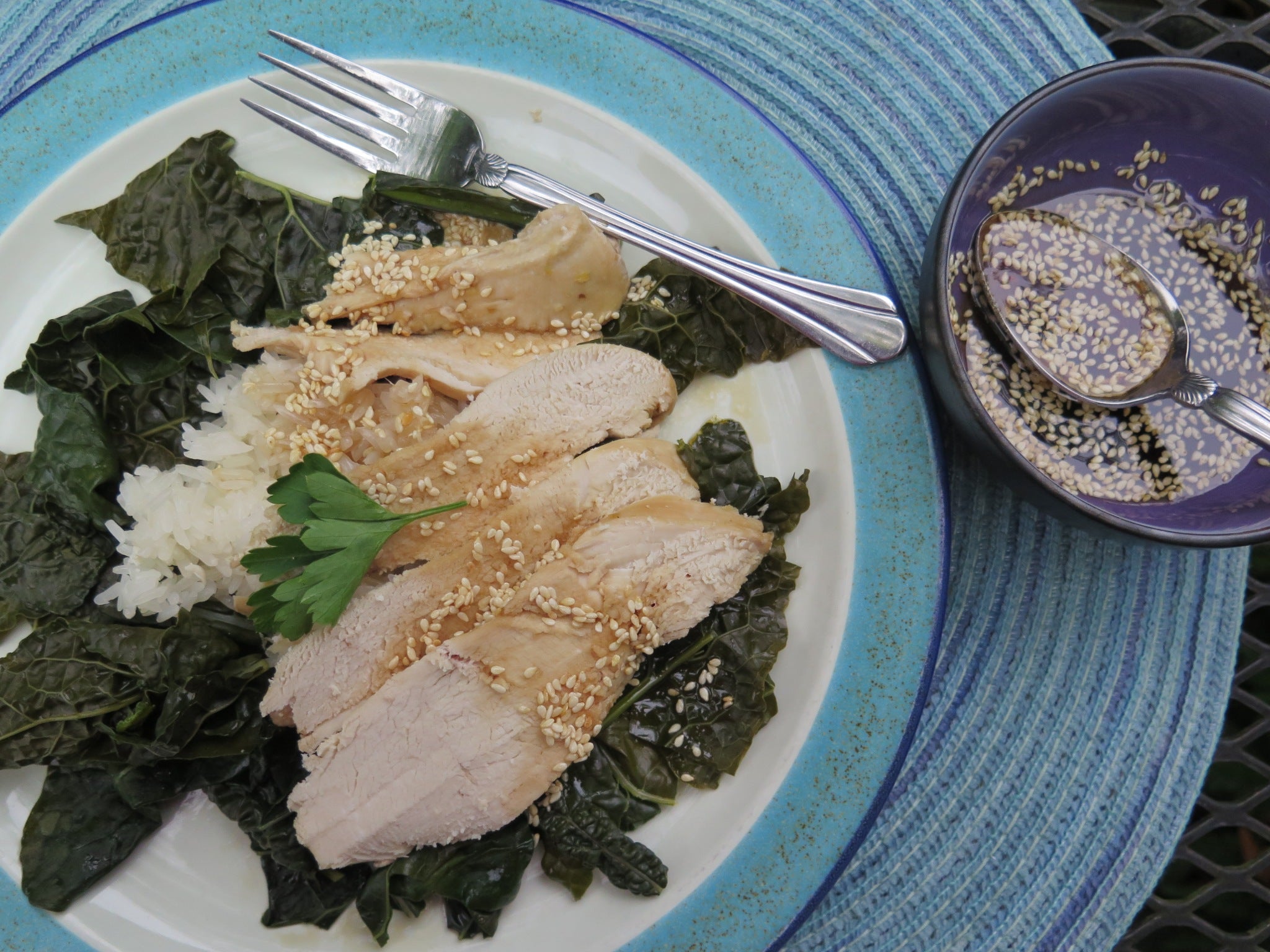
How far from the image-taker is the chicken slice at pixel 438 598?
6.95 feet

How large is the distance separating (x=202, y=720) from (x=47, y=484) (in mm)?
827

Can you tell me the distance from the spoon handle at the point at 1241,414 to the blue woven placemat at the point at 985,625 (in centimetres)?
52

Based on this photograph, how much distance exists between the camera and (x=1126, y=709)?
8.09ft

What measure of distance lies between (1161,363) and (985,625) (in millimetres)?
925

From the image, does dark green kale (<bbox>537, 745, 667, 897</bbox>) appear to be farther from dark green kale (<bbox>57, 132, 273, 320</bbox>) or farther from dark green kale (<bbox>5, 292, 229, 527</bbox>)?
dark green kale (<bbox>57, 132, 273, 320</bbox>)

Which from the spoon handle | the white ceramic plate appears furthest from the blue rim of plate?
the spoon handle

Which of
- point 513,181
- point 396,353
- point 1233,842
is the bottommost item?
point 1233,842

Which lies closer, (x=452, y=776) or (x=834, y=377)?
(x=452, y=776)

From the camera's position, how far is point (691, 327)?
7.87 feet

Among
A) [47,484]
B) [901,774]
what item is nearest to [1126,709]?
[901,774]

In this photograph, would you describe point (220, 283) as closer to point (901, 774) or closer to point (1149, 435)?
point (901, 774)

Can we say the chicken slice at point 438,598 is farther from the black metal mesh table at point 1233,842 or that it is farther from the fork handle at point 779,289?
the black metal mesh table at point 1233,842

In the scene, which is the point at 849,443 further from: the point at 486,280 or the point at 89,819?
the point at 89,819

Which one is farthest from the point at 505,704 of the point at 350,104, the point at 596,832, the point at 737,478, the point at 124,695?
the point at 350,104
